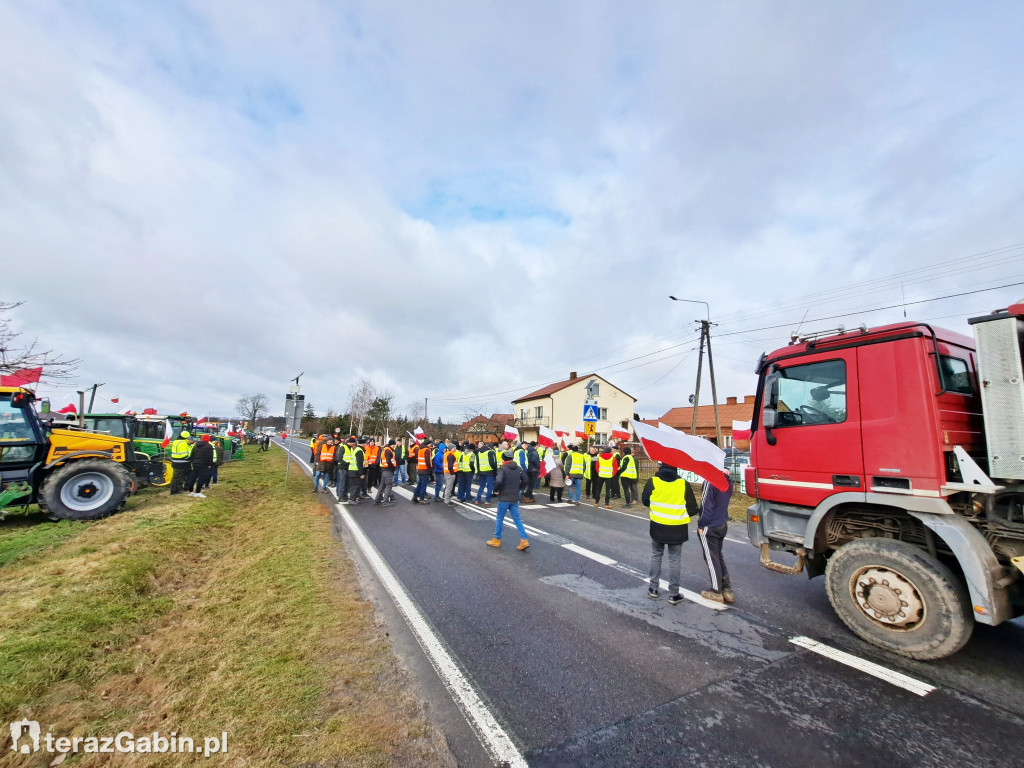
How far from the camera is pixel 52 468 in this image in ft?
28.0

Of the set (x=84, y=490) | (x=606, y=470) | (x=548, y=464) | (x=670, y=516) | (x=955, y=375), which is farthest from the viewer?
(x=548, y=464)

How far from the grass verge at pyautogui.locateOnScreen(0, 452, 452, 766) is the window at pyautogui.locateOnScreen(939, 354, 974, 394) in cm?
508

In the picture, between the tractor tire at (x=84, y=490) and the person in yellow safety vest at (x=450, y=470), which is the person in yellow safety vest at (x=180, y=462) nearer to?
the tractor tire at (x=84, y=490)

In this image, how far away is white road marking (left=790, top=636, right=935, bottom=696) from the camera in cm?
331

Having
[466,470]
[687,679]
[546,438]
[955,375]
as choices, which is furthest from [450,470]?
[955,375]

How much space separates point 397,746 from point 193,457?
40.3ft

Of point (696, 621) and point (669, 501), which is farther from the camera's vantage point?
point (669, 501)

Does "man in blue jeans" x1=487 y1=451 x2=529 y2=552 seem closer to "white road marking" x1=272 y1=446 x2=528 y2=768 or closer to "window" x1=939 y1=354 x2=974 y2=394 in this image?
"white road marking" x1=272 y1=446 x2=528 y2=768

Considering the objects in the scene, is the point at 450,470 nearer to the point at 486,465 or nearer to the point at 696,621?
the point at 486,465

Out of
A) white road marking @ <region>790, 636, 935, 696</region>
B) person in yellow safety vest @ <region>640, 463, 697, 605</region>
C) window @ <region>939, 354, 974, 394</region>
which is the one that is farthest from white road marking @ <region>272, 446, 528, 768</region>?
window @ <region>939, 354, 974, 394</region>

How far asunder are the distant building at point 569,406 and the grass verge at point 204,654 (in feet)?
145

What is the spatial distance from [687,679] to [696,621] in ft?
4.10

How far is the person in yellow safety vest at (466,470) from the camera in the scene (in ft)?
42.0

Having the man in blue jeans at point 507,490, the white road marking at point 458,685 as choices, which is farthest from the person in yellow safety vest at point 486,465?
the white road marking at point 458,685
